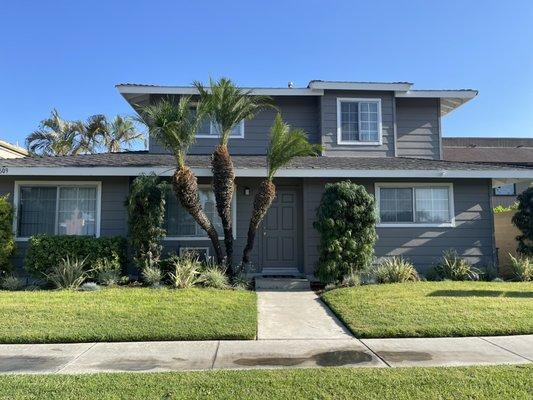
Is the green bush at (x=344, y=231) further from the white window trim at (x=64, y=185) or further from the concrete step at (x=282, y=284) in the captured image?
the white window trim at (x=64, y=185)

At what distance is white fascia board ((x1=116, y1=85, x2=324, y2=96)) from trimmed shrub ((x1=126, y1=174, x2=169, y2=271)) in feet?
13.1

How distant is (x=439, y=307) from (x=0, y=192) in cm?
1102

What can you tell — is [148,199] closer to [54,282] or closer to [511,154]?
[54,282]

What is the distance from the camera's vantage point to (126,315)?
24.6 feet

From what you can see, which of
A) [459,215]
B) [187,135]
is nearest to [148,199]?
[187,135]

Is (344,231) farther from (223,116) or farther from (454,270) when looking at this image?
(223,116)

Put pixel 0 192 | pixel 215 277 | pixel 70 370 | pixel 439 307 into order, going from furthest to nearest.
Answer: pixel 0 192, pixel 215 277, pixel 439 307, pixel 70 370

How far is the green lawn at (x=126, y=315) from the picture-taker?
654cm

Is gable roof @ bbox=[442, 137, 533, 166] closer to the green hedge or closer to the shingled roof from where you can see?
the shingled roof

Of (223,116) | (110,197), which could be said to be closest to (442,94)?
(223,116)

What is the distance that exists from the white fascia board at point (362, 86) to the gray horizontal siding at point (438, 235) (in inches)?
133

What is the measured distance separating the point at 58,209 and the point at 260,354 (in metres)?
8.25

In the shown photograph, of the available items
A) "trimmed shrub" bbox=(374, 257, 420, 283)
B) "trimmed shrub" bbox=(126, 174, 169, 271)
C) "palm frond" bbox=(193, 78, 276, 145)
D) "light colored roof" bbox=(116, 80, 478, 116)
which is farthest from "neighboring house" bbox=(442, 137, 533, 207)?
"trimmed shrub" bbox=(126, 174, 169, 271)

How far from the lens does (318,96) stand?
1408cm
